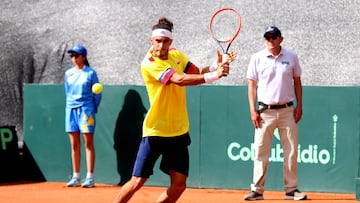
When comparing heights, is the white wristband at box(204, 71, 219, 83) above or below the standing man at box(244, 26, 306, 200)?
above

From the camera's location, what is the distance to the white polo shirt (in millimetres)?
10844

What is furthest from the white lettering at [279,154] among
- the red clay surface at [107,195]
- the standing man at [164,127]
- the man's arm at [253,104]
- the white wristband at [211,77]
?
the white wristband at [211,77]

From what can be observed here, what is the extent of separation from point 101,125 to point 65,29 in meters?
4.89

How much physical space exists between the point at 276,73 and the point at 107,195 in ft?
9.12

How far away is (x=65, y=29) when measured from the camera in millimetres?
17812

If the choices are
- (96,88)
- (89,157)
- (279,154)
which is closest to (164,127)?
(279,154)

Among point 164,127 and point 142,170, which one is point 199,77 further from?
point 142,170

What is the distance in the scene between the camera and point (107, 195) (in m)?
11.9

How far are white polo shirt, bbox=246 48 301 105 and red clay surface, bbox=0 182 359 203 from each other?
125 centimetres

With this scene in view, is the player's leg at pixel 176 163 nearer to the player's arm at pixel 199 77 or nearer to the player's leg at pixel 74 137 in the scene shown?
the player's arm at pixel 199 77

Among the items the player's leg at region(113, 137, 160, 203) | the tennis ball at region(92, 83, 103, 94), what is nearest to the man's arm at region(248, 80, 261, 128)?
the player's leg at region(113, 137, 160, 203)

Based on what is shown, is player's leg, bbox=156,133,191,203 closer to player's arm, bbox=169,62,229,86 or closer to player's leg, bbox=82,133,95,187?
player's arm, bbox=169,62,229,86

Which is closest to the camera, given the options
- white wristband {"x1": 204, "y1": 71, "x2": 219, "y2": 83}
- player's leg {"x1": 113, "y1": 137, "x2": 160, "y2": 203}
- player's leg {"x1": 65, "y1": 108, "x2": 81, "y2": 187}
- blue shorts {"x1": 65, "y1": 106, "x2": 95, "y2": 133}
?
white wristband {"x1": 204, "y1": 71, "x2": 219, "y2": 83}

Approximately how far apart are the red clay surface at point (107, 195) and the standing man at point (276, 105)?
1.15 ft
